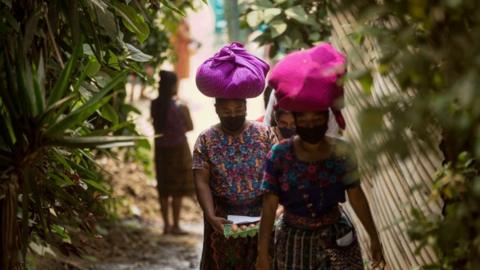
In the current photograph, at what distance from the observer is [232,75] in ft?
16.7

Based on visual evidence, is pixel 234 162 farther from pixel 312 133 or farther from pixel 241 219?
pixel 312 133

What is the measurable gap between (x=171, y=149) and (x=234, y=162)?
5.12 metres

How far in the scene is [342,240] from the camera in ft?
13.6

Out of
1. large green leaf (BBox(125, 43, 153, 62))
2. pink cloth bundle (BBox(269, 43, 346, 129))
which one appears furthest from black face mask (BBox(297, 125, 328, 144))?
large green leaf (BBox(125, 43, 153, 62))

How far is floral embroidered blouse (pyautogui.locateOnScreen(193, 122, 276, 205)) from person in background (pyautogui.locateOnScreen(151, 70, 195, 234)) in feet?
15.3

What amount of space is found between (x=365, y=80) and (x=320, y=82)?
4.09 ft

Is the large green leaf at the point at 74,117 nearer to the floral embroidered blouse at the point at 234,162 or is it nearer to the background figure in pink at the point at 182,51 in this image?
the floral embroidered blouse at the point at 234,162

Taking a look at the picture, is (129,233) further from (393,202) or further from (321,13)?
(393,202)

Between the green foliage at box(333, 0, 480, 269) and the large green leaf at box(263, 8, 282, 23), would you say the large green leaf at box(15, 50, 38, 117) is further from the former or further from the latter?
the large green leaf at box(263, 8, 282, 23)

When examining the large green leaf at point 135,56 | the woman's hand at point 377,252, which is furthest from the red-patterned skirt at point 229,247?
the woman's hand at point 377,252

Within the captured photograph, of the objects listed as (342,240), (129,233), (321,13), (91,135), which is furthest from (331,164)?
(129,233)

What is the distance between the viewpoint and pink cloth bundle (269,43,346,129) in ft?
12.5

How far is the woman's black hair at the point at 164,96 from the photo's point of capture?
32.2ft

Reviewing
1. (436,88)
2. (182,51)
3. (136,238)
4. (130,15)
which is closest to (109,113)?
(130,15)
